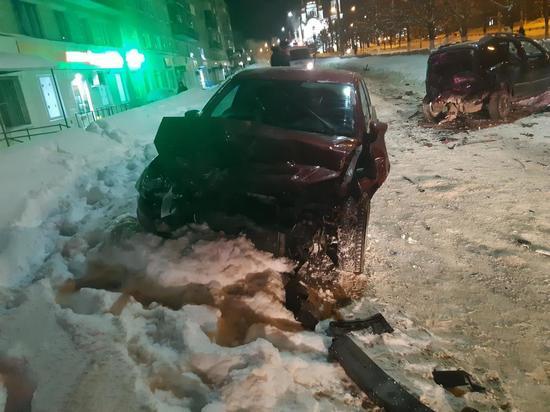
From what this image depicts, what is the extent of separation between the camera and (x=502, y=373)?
8.77ft

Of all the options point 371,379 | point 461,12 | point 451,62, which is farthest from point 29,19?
point 461,12

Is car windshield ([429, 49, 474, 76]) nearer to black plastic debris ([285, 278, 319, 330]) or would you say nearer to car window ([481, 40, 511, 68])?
car window ([481, 40, 511, 68])

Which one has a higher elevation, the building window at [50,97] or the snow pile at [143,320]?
the building window at [50,97]

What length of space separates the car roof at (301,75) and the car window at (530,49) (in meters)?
8.75

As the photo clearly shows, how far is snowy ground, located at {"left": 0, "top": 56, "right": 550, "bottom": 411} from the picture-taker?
228 centimetres

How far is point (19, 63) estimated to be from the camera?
14367 mm

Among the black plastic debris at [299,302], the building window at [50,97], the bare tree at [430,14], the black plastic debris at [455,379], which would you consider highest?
the bare tree at [430,14]

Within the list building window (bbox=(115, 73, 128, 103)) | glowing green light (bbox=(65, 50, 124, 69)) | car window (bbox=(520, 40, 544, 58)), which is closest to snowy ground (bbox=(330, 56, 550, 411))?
car window (bbox=(520, 40, 544, 58))

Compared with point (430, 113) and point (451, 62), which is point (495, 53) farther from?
point (430, 113)

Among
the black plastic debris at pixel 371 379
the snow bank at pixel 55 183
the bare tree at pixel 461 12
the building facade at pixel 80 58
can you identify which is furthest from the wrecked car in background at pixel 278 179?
the bare tree at pixel 461 12

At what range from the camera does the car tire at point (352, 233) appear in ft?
11.3

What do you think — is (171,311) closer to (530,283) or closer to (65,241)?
(65,241)

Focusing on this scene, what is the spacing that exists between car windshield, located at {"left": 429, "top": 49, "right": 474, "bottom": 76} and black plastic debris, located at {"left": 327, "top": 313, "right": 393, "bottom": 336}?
8775 millimetres

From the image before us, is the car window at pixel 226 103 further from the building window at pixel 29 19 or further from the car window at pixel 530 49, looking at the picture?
the building window at pixel 29 19
